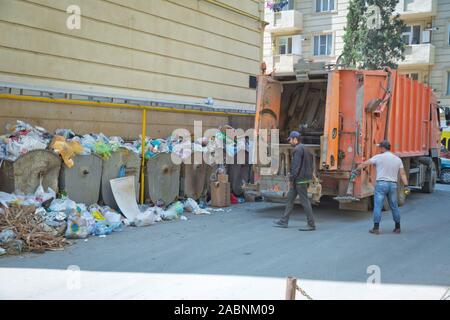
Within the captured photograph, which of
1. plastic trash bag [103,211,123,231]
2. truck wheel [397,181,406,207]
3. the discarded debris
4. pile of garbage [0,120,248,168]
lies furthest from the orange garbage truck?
the discarded debris

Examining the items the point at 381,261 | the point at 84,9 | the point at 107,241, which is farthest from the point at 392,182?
the point at 84,9

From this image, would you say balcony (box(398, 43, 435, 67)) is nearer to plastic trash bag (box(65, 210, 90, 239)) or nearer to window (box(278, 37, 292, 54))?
window (box(278, 37, 292, 54))

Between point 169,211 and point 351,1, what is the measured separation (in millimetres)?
17081

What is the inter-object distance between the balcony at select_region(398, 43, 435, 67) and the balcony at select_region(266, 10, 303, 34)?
650 cm

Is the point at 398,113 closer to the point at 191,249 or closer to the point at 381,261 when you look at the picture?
the point at 381,261

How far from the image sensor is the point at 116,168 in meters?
9.62

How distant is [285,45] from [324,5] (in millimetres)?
3237

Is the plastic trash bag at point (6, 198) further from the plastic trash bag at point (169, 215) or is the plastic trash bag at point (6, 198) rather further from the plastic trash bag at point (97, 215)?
the plastic trash bag at point (169, 215)

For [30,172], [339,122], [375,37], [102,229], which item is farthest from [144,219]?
[375,37]

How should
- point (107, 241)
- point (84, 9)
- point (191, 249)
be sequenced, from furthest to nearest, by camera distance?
point (84, 9)
point (107, 241)
point (191, 249)

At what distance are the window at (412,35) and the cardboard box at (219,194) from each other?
1971 centimetres

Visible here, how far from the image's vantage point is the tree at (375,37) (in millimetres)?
22531

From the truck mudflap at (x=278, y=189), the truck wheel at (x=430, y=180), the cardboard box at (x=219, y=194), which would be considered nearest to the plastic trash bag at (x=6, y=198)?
the cardboard box at (x=219, y=194)

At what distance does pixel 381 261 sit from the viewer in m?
6.71
